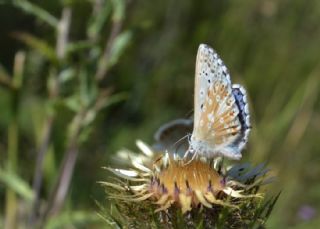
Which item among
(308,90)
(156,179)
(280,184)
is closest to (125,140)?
(280,184)

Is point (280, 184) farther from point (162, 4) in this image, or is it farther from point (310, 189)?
point (162, 4)

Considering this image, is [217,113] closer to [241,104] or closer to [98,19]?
[241,104]

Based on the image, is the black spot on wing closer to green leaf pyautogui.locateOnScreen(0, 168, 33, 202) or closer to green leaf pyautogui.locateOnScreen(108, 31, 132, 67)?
green leaf pyautogui.locateOnScreen(108, 31, 132, 67)

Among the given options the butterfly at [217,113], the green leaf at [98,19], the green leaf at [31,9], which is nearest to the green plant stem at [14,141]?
the green leaf at [31,9]

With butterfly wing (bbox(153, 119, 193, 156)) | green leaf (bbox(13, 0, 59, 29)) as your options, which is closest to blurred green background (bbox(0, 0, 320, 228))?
green leaf (bbox(13, 0, 59, 29))

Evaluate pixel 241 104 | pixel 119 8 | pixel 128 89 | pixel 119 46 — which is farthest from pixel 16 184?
pixel 241 104
